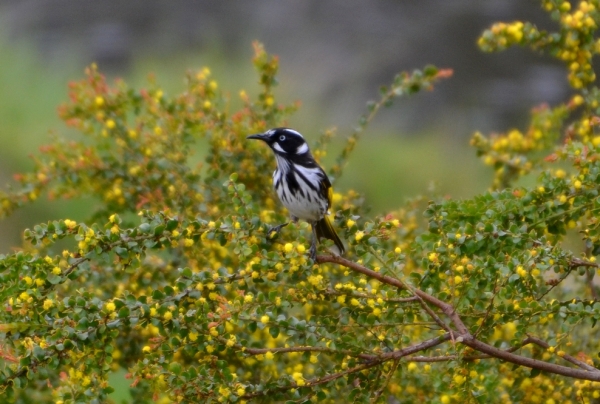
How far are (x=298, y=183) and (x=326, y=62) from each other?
3713 mm

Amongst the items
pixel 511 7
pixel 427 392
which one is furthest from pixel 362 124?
pixel 511 7

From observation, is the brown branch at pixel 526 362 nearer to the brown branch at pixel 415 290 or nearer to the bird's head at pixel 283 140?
the brown branch at pixel 415 290

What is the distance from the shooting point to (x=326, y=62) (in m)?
5.89

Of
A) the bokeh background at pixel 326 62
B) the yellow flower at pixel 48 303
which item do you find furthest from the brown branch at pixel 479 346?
the bokeh background at pixel 326 62

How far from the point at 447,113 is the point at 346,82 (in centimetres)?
66

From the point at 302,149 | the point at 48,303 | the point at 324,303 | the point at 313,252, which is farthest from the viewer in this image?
the point at 302,149

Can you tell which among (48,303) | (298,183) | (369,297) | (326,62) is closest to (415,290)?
(369,297)

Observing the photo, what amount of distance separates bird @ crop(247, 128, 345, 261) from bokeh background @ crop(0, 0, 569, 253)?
2.61 m

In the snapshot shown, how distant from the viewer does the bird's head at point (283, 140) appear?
228 cm

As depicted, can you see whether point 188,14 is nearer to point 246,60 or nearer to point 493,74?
point 246,60

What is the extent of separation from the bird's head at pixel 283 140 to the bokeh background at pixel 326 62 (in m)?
2.61

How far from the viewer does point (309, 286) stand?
1.55 metres

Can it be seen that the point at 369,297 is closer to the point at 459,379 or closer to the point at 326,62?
the point at 459,379

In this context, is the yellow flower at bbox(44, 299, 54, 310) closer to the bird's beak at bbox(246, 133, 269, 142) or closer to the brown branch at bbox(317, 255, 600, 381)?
the brown branch at bbox(317, 255, 600, 381)
